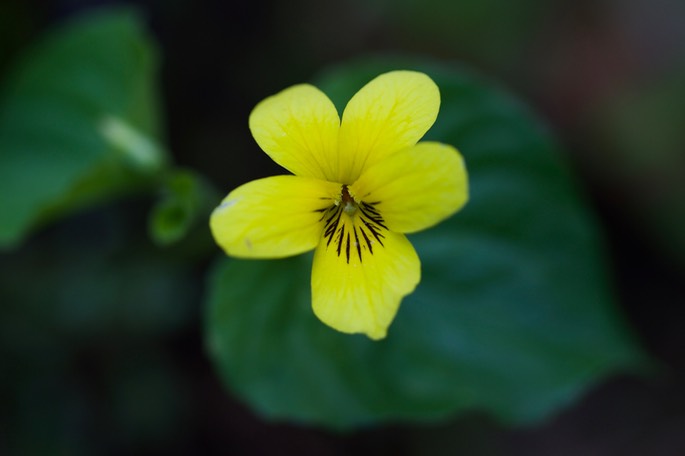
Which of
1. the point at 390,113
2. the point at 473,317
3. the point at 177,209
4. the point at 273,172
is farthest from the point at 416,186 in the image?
the point at 273,172

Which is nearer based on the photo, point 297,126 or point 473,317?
point 297,126

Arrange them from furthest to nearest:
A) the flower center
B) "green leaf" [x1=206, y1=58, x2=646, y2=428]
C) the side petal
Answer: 1. "green leaf" [x1=206, y1=58, x2=646, y2=428]
2. the flower center
3. the side petal

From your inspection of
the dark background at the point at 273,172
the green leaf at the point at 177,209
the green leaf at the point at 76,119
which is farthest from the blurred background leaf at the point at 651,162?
the green leaf at the point at 177,209

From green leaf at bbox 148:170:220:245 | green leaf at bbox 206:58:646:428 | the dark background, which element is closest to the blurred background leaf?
the dark background

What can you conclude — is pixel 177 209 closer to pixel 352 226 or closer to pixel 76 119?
pixel 352 226

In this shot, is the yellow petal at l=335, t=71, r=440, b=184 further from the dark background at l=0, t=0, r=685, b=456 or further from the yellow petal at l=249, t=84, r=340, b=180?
the dark background at l=0, t=0, r=685, b=456
